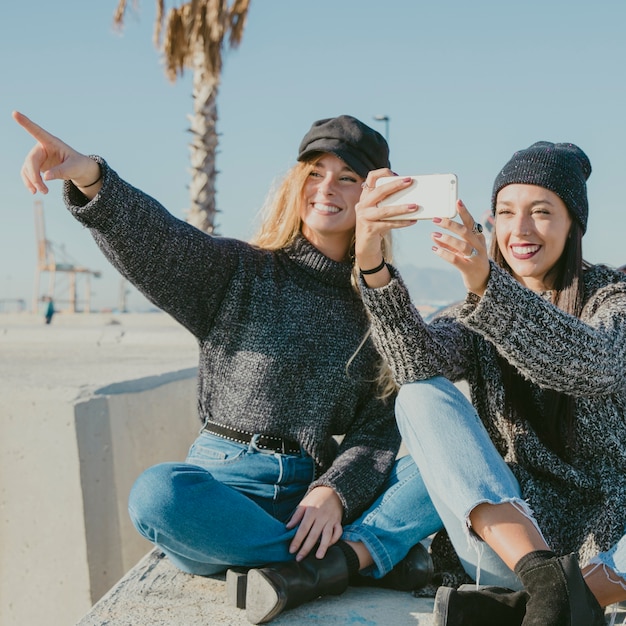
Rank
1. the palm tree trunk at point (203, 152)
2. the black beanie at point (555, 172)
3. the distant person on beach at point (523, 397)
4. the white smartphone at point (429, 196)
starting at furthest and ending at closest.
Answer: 1. the palm tree trunk at point (203, 152)
2. the black beanie at point (555, 172)
3. the white smartphone at point (429, 196)
4. the distant person on beach at point (523, 397)

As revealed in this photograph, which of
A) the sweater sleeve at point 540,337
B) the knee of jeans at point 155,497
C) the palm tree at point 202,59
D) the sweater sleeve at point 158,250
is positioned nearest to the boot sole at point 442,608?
the sweater sleeve at point 540,337

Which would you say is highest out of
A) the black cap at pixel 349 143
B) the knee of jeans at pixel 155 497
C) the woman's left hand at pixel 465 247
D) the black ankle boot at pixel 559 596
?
the black cap at pixel 349 143

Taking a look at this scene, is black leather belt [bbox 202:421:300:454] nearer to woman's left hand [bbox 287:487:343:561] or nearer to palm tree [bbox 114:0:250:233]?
woman's left hand [bbox 287:487:343:561]

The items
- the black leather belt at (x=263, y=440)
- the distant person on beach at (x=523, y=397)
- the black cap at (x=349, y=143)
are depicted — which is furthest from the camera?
the black cap at (x=349, y=143)

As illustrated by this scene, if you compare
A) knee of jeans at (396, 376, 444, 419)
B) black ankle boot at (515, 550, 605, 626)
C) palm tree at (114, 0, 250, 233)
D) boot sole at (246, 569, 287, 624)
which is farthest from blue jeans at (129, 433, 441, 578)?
palm tree at (114, 0, 250, 233)

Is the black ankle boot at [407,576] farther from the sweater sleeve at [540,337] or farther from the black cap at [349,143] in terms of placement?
the black cap at [349,143]

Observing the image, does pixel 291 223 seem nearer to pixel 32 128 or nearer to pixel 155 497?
pixel 32 128

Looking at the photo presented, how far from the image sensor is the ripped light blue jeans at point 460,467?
2.01 metres

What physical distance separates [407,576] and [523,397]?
0.71 m

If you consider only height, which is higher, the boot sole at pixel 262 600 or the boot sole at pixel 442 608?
the boot sole at pixel 442 608

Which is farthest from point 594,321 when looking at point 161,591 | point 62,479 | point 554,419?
point 62,479

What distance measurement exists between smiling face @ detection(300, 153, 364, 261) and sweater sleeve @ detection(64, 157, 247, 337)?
0.31m

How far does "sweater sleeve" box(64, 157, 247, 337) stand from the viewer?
90.6 inches

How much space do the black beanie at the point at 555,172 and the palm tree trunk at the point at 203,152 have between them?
702cm
